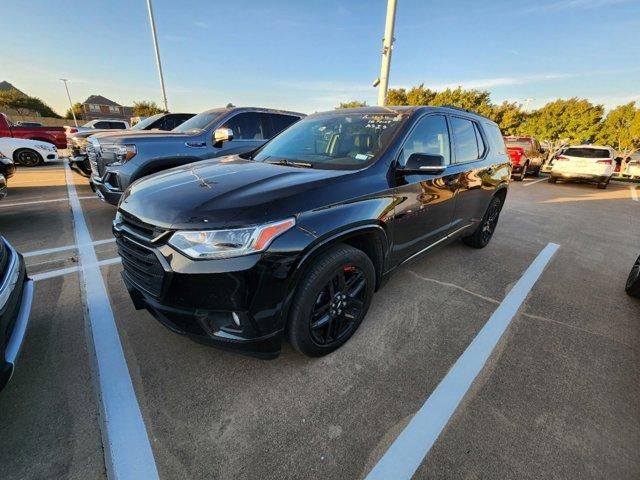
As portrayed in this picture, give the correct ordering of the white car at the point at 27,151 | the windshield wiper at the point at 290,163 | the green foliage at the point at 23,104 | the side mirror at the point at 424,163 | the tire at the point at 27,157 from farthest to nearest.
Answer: the green foliage at the point at 23,104 < the tire at the point at 27,157 < the white car at the point at 27,151 < the windshield wiper at the point at 290,163 < the side mirror at the point at 424,163

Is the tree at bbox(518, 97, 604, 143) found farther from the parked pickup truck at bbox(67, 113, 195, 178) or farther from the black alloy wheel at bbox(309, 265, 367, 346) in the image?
the black alloy wheel at bbox(309, 265, 367, 346)

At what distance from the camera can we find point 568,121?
72.5ft

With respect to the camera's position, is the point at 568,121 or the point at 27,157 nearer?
the point at 27,157

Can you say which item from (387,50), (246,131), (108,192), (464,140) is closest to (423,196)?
(464,140)

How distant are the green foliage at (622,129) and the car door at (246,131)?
Answer: 22.6 metres

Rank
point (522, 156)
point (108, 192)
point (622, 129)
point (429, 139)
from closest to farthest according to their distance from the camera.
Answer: point (429, 139)
point (108, 192)
point (522, 156)
point (622, 129)

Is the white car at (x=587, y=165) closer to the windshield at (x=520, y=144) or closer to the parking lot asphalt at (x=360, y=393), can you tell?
the windshield at (x=520, y=144)

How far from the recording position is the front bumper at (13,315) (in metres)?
1.59

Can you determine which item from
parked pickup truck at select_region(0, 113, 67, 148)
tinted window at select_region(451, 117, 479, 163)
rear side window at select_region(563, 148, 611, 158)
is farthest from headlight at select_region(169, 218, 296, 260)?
parked pickup truck at select_region(0, 113, 67, 148)

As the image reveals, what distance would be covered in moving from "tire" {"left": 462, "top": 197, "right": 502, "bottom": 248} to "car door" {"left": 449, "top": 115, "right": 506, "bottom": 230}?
12.7 inches

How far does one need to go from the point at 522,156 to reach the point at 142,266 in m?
14.3

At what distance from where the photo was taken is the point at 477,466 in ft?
5.31

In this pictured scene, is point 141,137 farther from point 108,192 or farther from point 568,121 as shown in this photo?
point 568,121

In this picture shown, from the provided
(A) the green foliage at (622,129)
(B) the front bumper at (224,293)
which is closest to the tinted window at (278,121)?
(B) the front bumper at (224,293)
